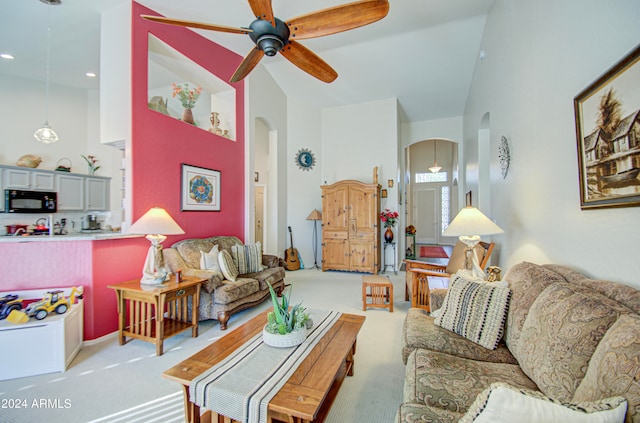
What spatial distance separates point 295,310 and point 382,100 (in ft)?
17.4

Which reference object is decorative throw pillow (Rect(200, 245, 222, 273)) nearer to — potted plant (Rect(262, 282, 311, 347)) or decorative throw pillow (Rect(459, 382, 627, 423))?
potted plant (Rect(262, 282, 311, 347))

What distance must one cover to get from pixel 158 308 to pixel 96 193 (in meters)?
4.39

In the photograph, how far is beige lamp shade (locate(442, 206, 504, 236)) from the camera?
7.30ft

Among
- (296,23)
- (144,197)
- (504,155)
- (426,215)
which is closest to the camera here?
(296,23)

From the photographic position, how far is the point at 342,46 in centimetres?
440

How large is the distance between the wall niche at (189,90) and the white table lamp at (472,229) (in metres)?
3.57

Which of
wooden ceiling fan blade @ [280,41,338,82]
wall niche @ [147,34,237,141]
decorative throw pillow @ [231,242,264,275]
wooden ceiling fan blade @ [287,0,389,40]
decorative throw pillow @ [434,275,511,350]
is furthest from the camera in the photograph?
decorative throw pillow @ [231,242,264,275]

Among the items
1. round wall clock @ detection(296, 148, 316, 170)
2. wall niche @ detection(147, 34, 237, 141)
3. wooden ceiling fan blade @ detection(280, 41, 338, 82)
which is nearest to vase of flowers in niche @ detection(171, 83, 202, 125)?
wall niche @ detection(147, 34, 237, 141)

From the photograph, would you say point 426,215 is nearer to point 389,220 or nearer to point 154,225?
point 389,220

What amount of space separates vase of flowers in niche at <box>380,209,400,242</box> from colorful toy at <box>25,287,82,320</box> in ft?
16.1

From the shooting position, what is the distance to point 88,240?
8.22 ft

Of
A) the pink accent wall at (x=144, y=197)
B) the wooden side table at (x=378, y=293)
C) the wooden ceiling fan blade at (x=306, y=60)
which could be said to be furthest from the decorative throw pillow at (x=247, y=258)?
the wooden ceiling fan blade at (x=306, y=60)

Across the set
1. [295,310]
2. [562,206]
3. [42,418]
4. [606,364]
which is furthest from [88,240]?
[562,206]

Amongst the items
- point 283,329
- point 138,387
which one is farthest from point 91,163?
point 283,329
